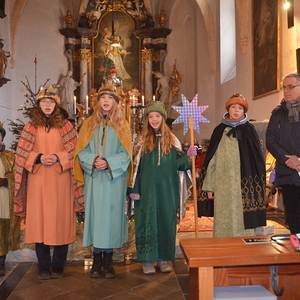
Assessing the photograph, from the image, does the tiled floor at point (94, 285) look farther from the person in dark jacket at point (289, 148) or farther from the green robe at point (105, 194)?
the person in dark jacket at point (289, 148)

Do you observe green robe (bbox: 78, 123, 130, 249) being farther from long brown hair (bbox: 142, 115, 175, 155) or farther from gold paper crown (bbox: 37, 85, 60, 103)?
gold paper crown (bbox: 37, 85, 60, 103)

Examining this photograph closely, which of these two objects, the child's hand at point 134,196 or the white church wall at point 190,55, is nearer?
the child's hand at point 134,196

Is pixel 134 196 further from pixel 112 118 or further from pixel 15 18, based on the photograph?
pixel 15 18

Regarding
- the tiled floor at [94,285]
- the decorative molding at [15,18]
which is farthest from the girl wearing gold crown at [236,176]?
the decorative molding at [15,18]

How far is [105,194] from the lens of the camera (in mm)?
3764

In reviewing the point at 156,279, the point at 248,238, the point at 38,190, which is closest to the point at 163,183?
the point at 156,279

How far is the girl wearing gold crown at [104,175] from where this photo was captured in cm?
373

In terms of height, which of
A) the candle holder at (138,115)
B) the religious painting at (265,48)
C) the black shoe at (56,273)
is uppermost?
the religious painting at (265,48)

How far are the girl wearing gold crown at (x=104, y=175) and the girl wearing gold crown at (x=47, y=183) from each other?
6.9 inches

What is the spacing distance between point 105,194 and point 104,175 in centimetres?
19

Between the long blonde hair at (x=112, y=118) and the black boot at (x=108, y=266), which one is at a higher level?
the long blonde hair at (x=112, y=118)

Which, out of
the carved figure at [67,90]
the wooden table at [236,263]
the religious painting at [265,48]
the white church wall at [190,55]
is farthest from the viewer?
the carved figure at [67,90]

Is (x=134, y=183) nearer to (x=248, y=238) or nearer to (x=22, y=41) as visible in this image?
(x=248, y=238)

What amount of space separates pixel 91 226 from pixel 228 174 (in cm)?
144
